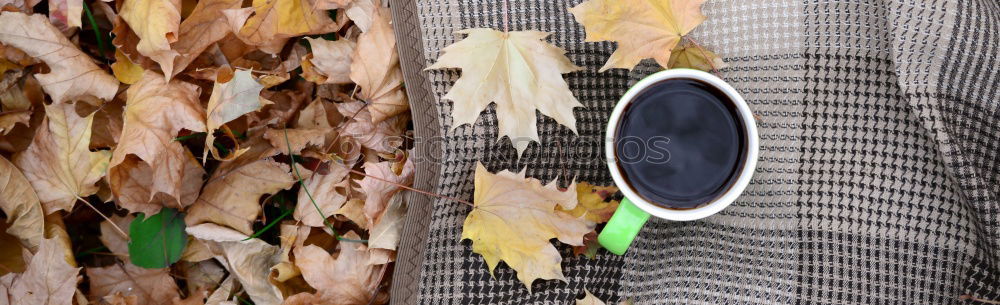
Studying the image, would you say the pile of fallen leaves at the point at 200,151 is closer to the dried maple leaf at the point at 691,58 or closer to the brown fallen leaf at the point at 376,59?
the brown fallen leaf at the point at 376,59

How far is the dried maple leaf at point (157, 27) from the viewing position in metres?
0.75

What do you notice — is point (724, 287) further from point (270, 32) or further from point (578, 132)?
point (270, 32)

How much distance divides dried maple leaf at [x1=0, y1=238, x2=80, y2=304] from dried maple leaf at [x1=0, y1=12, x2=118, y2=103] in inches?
7.4


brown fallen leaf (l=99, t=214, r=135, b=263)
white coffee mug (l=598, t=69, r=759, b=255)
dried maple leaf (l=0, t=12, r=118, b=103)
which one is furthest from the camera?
brown fallen leaf (l=99, t=214, r=135, b=263)

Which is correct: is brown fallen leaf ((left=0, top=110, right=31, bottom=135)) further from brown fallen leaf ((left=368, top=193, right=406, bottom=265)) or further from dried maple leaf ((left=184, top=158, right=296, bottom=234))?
brown fallen leaf ((left=368, top=193, right=406, bottom=265))

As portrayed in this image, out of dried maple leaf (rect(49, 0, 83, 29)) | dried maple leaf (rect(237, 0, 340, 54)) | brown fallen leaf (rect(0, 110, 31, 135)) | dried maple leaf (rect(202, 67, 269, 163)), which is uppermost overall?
dried maple leaf (rect(49, 0, 83, 29))

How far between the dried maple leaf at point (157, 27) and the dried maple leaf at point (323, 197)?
0.70 ft

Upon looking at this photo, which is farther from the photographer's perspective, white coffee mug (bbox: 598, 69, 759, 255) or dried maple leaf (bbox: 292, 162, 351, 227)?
dried maple leaf (bbox: 292, 162, 351, 227)

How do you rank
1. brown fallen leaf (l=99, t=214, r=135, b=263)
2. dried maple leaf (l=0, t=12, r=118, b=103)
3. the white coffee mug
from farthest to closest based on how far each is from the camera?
brown fallen leaf (l=99, t=214, r=135, b=263), dried maple leaf (l=0, t=12, r=118, b=103), the white coffee mug

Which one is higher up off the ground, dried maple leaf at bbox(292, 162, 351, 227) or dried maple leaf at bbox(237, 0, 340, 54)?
dried maple leaf at bbox(237, 0, 340, 54)

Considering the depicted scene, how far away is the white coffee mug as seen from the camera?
0.65 meters

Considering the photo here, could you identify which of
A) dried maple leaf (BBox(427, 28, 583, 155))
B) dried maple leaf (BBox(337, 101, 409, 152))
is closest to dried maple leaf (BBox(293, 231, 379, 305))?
dried maple leaf (BBox(337, 101, 409, 152))

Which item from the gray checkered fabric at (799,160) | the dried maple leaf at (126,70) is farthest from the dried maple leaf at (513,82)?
the dried maple leaf at (126,70)

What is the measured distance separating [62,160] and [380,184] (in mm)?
377
